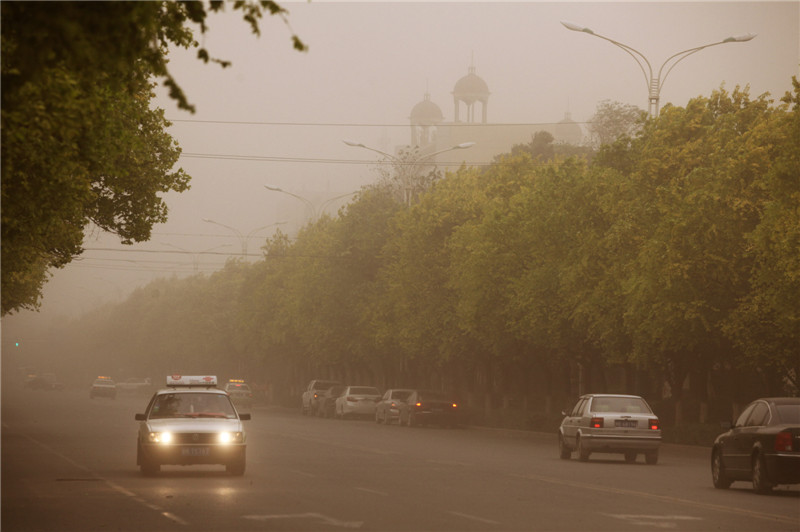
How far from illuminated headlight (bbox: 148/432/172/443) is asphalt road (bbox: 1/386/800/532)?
0.64 meters

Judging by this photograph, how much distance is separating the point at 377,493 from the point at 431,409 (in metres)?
35.2

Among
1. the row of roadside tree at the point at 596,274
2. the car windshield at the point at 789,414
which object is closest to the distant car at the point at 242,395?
the row of roadside tree at the point at 596,274

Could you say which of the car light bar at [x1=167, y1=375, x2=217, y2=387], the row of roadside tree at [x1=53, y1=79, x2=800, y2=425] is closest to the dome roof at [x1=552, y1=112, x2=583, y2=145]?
the row of roadside tree at [x1=53, y1=79, x2=800, y2=425]

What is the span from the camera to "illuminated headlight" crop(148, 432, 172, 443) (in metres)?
23.1

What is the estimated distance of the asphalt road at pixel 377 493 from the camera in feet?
53.7

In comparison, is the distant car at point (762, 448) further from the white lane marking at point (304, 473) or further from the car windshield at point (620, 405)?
the white lane marking at point (304, 473)

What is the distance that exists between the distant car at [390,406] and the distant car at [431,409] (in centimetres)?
155

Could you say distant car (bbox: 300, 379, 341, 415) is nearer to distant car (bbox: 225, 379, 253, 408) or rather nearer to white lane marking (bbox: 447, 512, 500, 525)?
distant car (bbox: 225, 379, 253, 408)

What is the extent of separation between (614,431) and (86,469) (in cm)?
1156

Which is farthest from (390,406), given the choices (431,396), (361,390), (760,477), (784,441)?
(784,441)

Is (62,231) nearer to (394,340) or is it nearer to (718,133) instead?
(718,133)

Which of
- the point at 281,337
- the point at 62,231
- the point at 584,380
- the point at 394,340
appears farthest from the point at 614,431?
the point at 281,337

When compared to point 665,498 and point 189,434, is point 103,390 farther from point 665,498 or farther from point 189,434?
point 665,498

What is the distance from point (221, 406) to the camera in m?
24.7
